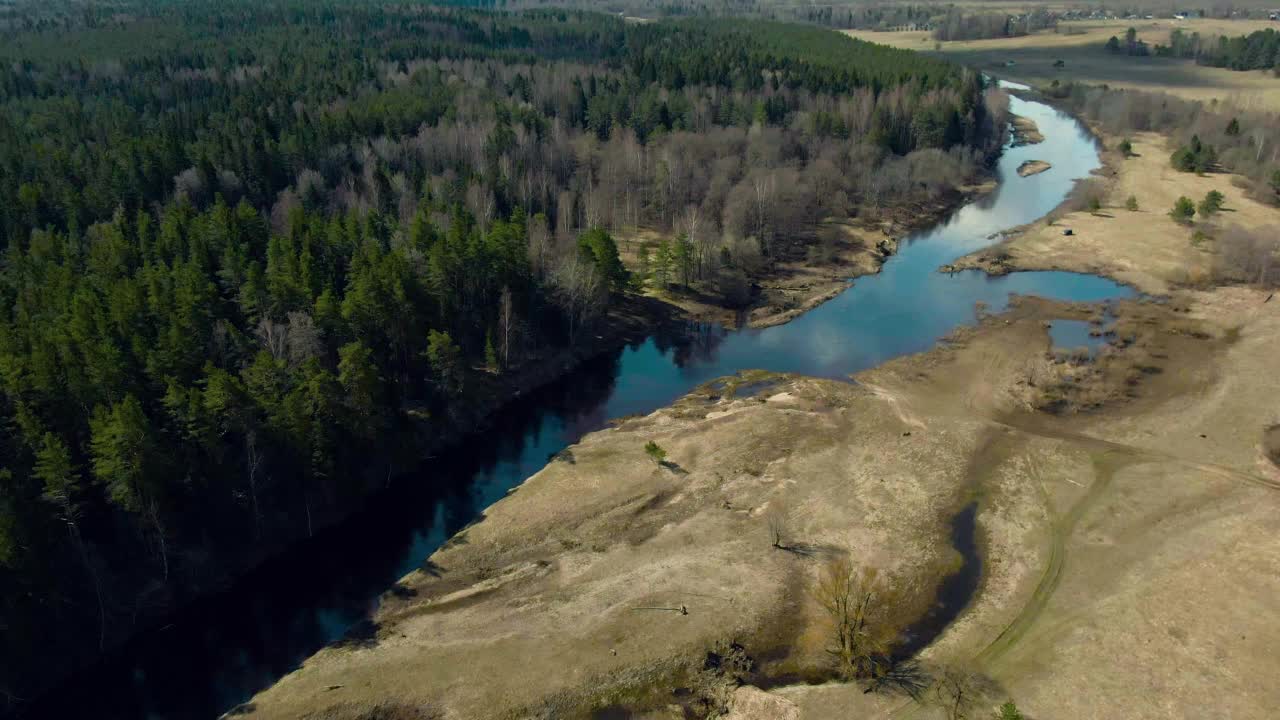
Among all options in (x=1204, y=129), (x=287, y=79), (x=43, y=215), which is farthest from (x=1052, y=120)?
(x=43, y=215)

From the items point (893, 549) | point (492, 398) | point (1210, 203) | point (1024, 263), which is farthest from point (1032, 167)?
point (893, 549)

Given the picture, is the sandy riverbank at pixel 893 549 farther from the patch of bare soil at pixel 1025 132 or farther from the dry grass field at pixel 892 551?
the patch of bare soil at pixel 1025 132

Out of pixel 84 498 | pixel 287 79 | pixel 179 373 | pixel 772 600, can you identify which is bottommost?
pixel 772 600

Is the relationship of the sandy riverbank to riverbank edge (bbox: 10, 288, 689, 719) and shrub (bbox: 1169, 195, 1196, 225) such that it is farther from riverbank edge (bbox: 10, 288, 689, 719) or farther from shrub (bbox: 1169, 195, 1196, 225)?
shrub (bbox: 1169, 195, 1196, 225)

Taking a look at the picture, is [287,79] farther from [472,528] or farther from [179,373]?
[472,528]

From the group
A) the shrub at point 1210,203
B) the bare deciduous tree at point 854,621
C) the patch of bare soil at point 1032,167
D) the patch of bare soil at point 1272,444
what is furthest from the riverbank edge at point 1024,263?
the bare deciduous tree at point 854,621
